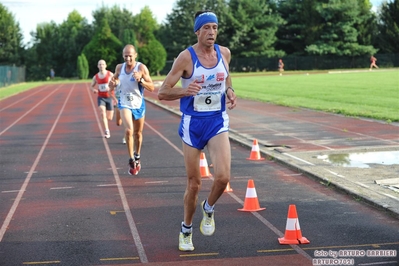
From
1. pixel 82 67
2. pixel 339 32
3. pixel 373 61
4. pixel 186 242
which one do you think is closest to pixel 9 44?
pixel 82 67

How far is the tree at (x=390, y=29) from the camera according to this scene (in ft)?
274

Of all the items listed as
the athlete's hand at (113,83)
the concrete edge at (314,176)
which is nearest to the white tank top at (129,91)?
the athlete's hand at (113,83)

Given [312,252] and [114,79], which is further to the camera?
[114,79]

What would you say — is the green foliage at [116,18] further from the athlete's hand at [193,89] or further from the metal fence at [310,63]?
the athlete's hand at [193,89]

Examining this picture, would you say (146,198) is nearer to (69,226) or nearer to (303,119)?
(69,226)

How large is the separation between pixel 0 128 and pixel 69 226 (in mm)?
14601

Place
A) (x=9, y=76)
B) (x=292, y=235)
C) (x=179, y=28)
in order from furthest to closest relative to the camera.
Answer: (x=179, y=28), (x=9, y=76), (x=292, y=235)

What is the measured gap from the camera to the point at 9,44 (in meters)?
99.6

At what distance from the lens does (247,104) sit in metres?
29.5

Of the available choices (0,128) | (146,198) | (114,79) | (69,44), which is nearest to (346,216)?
(146,198)

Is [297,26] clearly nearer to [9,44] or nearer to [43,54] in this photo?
[43,54]

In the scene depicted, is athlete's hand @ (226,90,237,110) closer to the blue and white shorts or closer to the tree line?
the blue and white shorts

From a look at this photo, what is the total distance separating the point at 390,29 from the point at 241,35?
1707 centimetres

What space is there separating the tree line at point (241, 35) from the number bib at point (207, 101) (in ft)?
249
